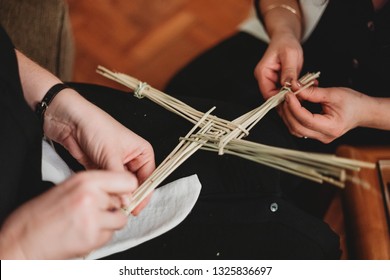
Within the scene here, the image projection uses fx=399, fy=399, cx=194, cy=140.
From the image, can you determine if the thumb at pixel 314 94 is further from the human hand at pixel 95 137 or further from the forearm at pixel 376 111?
the human hand at pixel 95 137

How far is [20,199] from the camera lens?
67cm

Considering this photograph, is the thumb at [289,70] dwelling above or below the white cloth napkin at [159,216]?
above

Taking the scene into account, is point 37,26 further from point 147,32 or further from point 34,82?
point 147,32

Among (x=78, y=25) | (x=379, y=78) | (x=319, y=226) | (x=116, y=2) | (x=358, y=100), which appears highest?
(x=116, y=2)

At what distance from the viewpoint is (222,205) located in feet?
2.56

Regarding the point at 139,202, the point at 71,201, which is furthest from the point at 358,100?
the point at 71,201

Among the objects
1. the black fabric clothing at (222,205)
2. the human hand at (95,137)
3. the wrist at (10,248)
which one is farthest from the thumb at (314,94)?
the wrist at (10,248)

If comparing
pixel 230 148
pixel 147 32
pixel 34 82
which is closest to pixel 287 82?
pixel 230 148

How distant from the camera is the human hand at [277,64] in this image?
88 cm

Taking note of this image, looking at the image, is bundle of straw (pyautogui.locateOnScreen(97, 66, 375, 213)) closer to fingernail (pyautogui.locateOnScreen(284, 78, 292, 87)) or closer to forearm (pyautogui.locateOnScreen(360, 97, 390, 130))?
fingernail (pyautogui.locateOnScreen(284, 78, 292, 87))

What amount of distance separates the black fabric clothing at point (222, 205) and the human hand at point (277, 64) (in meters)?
0.09

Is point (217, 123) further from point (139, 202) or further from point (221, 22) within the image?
point (221, 22)

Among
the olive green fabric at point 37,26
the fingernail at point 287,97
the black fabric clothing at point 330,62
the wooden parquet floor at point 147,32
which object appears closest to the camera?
the fingernail at point 287,97
